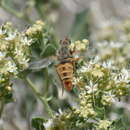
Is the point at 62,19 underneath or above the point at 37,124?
above

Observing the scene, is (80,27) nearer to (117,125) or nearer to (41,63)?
(41,63)

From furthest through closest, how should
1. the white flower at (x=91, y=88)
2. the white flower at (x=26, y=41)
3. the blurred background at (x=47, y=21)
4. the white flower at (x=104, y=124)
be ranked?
the blurred background at (x=47, y=21)
the white flower at (x=26, y=41)
the white flower at (x=91, y=88)
the white flower at (x=104, y=124)

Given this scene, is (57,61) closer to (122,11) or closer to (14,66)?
(14,66)

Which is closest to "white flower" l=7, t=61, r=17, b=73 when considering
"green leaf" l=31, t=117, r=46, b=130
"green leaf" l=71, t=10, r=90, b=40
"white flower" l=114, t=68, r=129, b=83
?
"green leaf" l=31, t=117, r=46, b=130

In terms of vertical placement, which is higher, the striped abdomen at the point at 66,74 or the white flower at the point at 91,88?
the striped abdomen at the point at 66,74

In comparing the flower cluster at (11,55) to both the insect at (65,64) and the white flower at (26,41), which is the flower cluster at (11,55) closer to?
the white flower at (26,41)

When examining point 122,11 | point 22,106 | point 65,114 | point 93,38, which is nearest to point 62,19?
point 122,11

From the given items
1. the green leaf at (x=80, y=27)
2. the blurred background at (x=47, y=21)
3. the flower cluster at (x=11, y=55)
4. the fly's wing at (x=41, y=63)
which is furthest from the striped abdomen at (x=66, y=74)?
the green leaf at (x=80, y=27)

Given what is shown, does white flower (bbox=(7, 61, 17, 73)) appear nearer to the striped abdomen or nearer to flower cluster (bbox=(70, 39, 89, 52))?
the striped abdomen
